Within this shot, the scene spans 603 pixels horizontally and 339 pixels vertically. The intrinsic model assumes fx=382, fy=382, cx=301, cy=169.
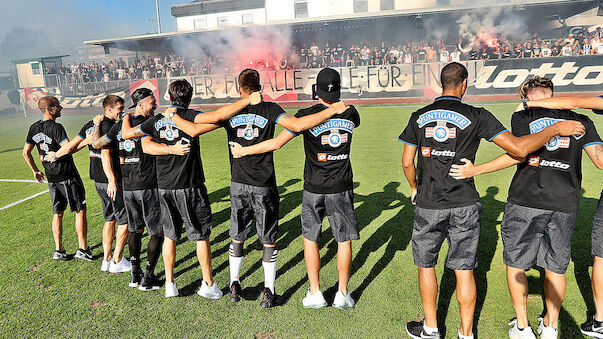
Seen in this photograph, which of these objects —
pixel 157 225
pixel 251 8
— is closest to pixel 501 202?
pixel 157 225

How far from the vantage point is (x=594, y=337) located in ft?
11.6

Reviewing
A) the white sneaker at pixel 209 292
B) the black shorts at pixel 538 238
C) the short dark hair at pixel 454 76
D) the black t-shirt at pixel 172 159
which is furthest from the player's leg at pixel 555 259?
the black t-shirt at pixel 172 159

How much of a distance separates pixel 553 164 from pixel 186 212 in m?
3.73

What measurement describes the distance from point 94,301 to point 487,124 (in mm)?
4575

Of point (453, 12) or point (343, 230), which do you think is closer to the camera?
point (343, 230)

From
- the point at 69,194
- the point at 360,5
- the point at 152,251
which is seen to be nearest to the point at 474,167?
the point at 152,251

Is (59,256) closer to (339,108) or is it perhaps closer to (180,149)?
(180,149)

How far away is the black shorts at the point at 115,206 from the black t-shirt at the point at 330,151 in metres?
2.75

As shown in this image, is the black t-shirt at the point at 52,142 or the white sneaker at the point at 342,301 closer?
the white sneaker at the point at 342,301

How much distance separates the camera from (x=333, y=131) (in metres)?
3.94

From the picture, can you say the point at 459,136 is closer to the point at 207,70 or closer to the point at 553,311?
the point at 553,311

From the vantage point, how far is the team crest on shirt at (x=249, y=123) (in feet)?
13.5

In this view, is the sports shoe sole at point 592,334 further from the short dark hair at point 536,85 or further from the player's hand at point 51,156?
the player's hand at point 51,156

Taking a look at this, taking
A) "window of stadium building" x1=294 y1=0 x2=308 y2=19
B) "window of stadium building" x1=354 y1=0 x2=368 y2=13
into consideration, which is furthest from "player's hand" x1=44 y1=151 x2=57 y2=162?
"window of stadium building" x1=294 y1=0 x2=308 y2=19
